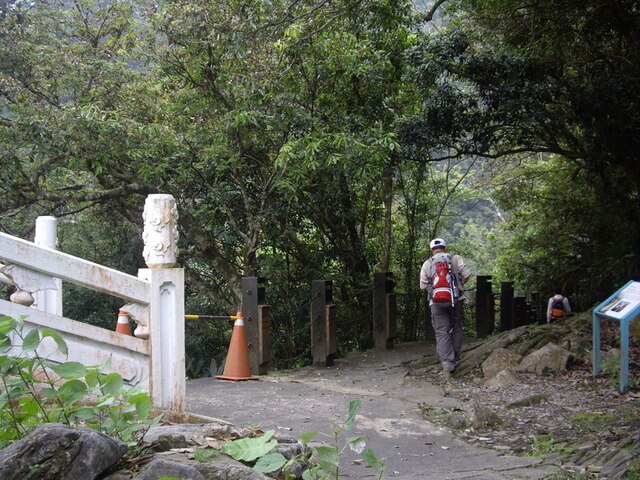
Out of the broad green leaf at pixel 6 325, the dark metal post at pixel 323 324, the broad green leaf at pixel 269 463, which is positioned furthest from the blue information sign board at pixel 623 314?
the broad green leaf at pixel 6 325

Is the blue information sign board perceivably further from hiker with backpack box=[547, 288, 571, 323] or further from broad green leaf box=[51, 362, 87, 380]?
broad green leaf box=[51, 362, 87, 380]

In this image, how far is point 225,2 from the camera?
1221cm

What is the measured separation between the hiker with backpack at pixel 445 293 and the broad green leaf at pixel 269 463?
22.2ft

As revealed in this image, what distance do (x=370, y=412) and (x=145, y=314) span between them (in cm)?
298

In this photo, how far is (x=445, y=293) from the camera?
10.1 meters

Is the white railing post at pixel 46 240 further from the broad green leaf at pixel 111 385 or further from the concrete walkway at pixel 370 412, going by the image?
the broad green leaf at pixel 111 385

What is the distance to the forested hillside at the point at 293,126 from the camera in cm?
1210

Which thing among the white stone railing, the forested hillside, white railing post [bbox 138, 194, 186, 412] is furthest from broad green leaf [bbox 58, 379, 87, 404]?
the forested hillside

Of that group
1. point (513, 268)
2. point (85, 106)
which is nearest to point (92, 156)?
point (85, 106)

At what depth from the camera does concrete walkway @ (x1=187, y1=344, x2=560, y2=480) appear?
579 cm

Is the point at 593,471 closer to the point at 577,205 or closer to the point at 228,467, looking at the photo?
the point at 228,467

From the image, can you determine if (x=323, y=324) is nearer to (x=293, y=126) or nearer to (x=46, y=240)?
(x=293, y=126)

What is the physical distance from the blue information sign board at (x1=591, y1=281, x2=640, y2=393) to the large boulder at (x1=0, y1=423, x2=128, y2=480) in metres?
6.37

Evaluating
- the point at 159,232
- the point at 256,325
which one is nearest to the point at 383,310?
the point at 256,325
